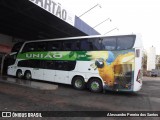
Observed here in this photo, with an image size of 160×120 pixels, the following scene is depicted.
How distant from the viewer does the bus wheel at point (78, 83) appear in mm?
16061

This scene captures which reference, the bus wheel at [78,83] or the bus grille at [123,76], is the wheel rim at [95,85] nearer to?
the bus wheel at [78,83]

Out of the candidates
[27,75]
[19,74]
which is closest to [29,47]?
[27,75]

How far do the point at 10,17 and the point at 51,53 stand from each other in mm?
5758

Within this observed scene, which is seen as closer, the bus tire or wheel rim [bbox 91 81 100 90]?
wheel rim [bbox 91 81 100 90]

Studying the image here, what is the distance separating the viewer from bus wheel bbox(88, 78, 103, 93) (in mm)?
15242

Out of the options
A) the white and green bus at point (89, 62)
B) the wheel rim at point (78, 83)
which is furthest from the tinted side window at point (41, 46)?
the wheel rim at point (78, 83)

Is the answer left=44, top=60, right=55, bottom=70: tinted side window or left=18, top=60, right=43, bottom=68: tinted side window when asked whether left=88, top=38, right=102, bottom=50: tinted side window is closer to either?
left=44, top=60, right=55, bottom=70: tinted side window

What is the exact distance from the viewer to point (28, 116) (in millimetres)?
7332

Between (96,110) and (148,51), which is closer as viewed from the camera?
(96,110)

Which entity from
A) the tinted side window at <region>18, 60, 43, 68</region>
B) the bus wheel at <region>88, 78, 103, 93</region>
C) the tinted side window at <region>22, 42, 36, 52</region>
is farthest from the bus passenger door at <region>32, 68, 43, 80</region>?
the bus wheel at <region>88, 78, 103, 93</region>

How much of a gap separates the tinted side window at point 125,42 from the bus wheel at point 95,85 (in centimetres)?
258

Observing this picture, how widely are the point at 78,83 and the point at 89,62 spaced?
177 centimetres

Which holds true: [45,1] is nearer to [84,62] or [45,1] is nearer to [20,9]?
[20,9]

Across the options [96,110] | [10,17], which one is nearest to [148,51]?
[10,17]
